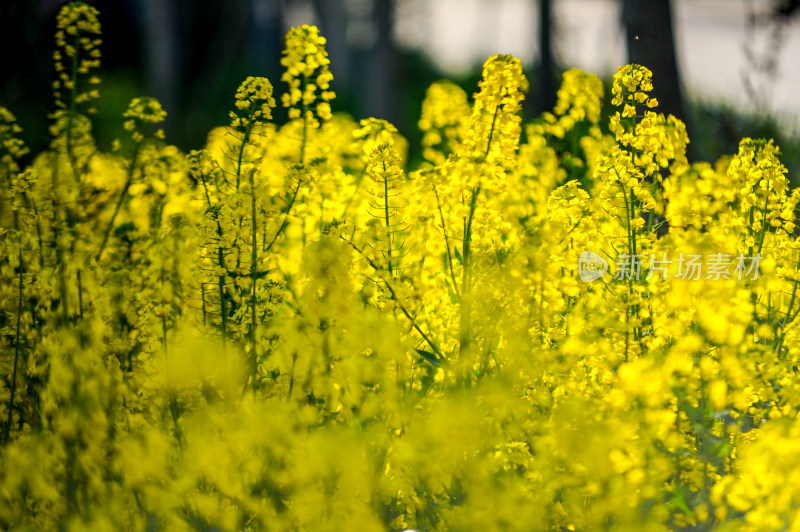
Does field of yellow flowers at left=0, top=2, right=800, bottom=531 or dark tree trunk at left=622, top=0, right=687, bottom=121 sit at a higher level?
dark tree trunk at left=622, top=0, right=687, bottom=121

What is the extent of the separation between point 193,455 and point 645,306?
1.55 meters

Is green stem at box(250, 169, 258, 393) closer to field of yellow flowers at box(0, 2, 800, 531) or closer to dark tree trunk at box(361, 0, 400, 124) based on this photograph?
field of yellow flowers at box(0, 2, 800, 531)

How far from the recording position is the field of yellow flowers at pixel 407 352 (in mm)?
2281

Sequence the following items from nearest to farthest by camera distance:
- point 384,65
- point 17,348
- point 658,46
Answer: point 17,348
point 658,46
point 384,65

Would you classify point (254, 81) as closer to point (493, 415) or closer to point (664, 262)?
point (493, 415)

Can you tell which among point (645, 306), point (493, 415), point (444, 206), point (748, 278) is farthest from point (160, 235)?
point (748, 278)

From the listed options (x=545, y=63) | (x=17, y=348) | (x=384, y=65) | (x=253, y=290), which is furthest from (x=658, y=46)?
(x=545, y=63)

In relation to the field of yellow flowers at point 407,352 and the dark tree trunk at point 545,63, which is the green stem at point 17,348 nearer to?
the field of yellow flowers at point 407,352

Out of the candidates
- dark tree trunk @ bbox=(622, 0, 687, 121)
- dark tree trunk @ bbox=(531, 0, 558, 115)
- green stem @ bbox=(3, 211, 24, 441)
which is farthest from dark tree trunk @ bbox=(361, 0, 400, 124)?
green stem @ bbox=(3, 211, 24, 441)

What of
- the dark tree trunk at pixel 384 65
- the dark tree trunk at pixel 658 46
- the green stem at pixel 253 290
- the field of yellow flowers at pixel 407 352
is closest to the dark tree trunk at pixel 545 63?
the dark tree trunk at pixel 384 65

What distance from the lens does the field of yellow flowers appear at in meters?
2.28

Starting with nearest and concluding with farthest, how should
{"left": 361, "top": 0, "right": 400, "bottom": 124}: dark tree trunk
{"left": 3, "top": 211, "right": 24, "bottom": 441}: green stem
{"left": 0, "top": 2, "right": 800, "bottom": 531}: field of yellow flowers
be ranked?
{"left": 0, "top": 2, "right": 800, "bottom": 531}: field of yellow flowers < {"left": 3, "top": 211, "right": 24, "bottom": 441}: green stem < {"left": 361, "top": 0, "right": 400, "bottom": 124}: dark tree trunk

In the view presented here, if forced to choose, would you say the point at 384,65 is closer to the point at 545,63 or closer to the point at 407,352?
the point at 545,63

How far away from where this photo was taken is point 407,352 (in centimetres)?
288
